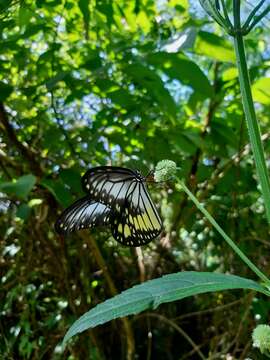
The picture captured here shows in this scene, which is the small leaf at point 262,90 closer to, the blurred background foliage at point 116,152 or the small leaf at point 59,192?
the blurred background foliage at point 116,152

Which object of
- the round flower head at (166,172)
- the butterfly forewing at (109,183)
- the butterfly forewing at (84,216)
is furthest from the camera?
the butterfly forewing at (84,216)

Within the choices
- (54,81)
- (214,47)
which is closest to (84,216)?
(54,81)

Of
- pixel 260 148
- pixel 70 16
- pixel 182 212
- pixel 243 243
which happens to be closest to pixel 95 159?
pixel 182 212

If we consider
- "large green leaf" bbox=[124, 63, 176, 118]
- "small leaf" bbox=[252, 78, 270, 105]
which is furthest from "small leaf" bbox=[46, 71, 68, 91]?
"small leaf" bbox=[252, 78, 270, 105]

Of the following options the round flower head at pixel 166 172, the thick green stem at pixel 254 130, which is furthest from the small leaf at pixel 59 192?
the thick green stem at pixel 254 130

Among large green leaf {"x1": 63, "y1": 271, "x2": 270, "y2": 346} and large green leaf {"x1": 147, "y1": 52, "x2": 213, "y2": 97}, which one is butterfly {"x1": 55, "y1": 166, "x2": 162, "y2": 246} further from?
large green leaf {"x1": 63, "y1": 271, "x2": 270, "y2": 346}

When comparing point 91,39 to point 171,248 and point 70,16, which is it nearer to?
point 70,16
